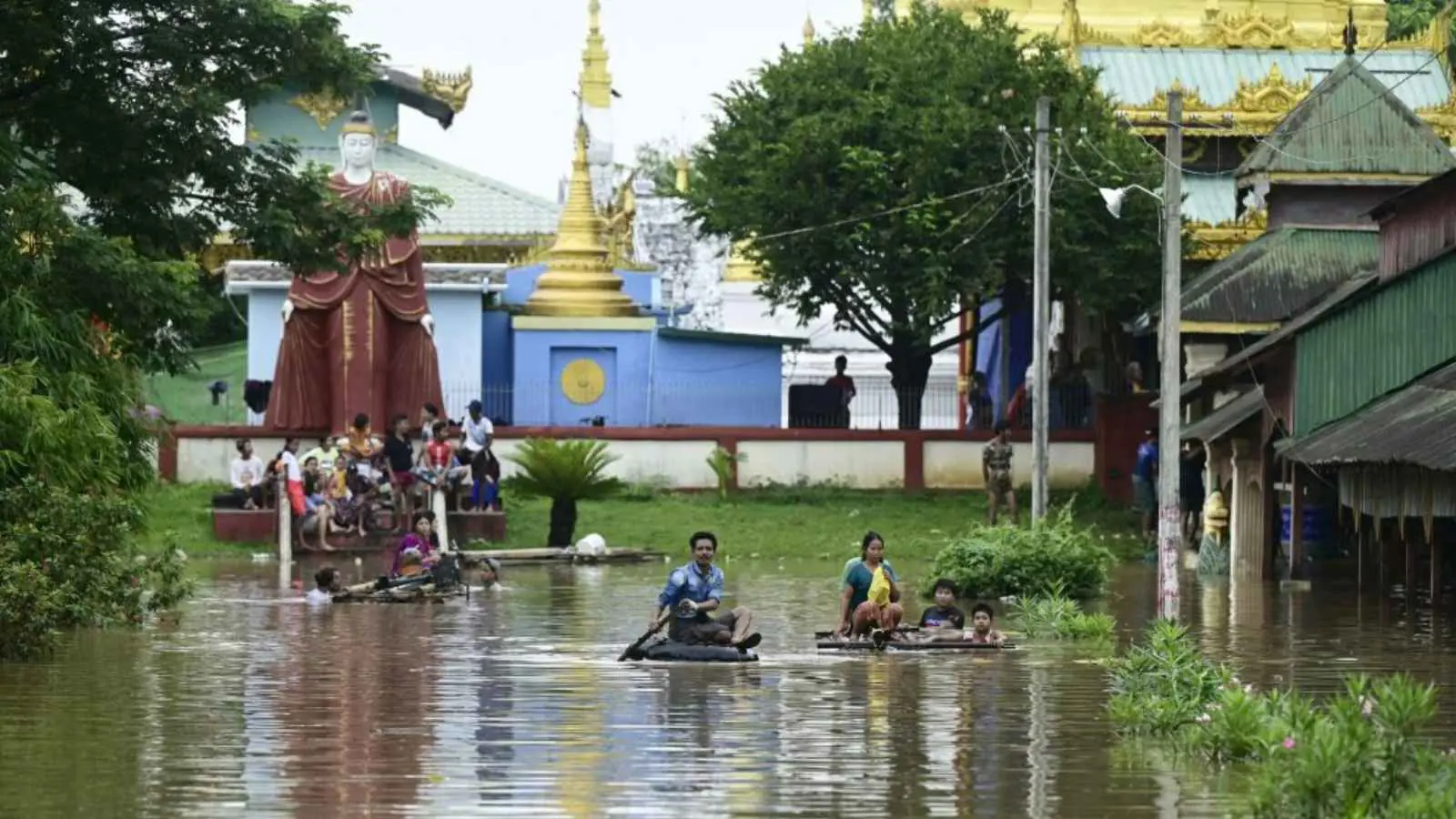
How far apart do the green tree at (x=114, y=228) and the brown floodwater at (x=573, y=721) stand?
42.1 inches

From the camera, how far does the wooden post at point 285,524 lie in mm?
46281

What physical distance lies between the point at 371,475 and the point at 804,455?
397 inches

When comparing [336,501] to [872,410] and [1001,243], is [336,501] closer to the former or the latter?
[1001,243]

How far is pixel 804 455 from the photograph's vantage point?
183 ft

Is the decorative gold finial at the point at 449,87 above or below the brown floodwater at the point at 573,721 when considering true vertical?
above

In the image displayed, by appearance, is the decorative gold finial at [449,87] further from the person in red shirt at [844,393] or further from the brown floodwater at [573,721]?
the brown floodwater at [573,721]

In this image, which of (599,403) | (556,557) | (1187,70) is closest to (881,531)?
(556,557)

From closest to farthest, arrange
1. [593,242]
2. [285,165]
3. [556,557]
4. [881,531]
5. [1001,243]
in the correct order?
[285,165] < [556,557] < [881,531] < [1001,243] < [593,242]

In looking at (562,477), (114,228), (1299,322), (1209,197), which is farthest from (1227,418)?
(114,228)

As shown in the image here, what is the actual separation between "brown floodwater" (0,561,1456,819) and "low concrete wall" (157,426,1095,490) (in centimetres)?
2035

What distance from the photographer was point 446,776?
1872 centimetres

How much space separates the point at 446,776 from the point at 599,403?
4226cm

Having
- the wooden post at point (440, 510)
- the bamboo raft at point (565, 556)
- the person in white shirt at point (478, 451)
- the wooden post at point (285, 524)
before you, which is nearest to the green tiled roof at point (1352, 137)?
the bamboo raft at point (565, 556)

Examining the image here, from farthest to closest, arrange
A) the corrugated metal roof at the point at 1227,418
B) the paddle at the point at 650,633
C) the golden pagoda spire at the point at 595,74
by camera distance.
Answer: the golden pagoda spire at the point at 595,74 < the corrugated metal roof at the point at 1227,418 < the paddle at the point at 650,633
